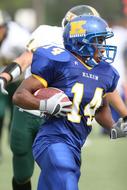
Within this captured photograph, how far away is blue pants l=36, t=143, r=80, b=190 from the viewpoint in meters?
5.02

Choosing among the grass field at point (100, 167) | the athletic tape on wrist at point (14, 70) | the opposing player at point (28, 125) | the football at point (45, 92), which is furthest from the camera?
the grass field at point (100, 167)

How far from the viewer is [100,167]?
848 cm

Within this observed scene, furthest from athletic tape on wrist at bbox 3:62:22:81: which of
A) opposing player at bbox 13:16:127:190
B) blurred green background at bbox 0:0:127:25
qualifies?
blurred green background at bbox 0:0:127:25

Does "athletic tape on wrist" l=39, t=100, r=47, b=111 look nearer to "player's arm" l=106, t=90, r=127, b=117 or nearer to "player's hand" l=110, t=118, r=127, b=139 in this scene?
"player's hand" l=110, t=118, r=127, b=139

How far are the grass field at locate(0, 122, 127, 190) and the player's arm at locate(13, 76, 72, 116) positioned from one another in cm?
213

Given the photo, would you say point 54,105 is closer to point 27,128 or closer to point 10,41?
point 27,128

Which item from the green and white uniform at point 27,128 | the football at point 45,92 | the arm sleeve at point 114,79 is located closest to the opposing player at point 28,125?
the green and white uniform at point 27,128

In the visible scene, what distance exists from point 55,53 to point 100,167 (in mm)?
3417

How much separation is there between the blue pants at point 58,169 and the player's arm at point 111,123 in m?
0.48

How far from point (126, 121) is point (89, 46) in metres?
0.63

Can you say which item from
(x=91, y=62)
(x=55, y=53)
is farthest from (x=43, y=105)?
(x=91, y=62)

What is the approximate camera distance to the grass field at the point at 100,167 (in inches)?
295

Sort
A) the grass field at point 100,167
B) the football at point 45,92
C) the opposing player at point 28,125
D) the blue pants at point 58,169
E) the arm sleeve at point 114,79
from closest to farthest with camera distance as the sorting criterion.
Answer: the blue pants at point 58,169
the football at point 45,92
the arm sleeve at point 114,79
the opposing player at point 28,125
the grass field at point 100,167

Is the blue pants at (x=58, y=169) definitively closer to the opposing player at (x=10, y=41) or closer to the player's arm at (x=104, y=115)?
the player's arm at (x=104, y=115)
